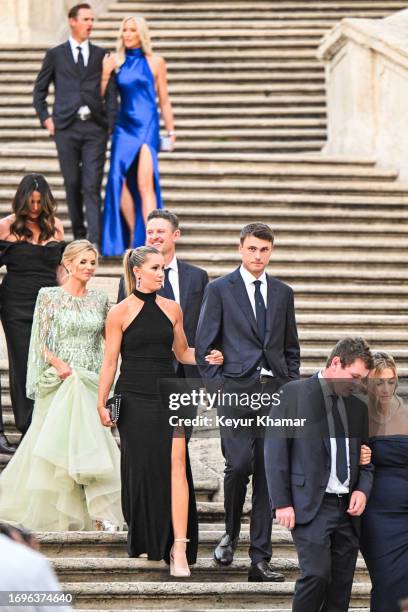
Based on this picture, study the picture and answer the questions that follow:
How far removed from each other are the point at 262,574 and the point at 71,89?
19.0 ft

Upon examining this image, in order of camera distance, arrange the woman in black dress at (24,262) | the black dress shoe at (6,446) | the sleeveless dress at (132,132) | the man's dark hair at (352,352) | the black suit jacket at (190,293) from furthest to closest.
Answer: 1. the sleeveless dress at (132,132)
2. the woman in black dress at (24,262)
3. the black dress shoe at (6,446)
4. the black suit jacket at (190,293)
5. the man's dark hair at (352,352)

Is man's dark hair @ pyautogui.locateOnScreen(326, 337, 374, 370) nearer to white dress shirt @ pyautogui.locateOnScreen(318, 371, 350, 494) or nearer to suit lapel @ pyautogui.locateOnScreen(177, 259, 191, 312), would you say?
white dress shirt @ pyautogui.locateOnScreen(318, 371, 350, 494)

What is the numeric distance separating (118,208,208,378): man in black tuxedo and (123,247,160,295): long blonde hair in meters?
0.43

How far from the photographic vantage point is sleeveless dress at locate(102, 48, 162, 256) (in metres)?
12.7

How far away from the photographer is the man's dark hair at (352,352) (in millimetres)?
6996

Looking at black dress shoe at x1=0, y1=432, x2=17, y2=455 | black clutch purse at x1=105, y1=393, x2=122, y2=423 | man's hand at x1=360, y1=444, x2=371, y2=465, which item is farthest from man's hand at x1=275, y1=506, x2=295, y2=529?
black dress shoe at x1=0, y1=432, x2=17, y2=455

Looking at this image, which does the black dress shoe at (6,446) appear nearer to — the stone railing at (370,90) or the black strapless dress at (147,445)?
the black strapless dress at (147,445)

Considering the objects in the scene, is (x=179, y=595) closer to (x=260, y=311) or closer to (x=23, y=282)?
(x=260, y=311)

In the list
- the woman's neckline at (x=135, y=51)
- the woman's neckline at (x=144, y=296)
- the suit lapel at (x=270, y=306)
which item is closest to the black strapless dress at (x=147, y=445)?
the woman's neckline at (x=144, y=296)

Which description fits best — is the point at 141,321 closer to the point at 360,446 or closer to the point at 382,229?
the point at 360,446

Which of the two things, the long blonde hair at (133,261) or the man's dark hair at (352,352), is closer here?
the man's dark hair at (352,352)

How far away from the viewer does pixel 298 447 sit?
23.4 feet

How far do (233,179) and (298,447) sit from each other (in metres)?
7.53

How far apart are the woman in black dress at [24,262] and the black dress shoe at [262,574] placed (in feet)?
8.40
